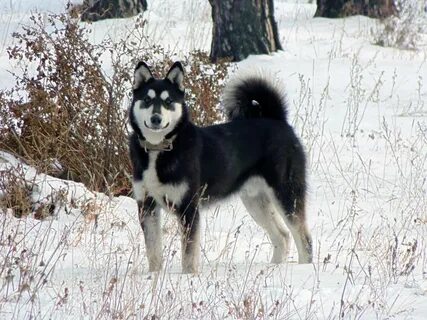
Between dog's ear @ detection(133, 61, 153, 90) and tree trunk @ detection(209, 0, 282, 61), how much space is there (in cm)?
641

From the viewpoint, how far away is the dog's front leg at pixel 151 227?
5.76 m

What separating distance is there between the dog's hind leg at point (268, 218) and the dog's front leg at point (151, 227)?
916 millimetres

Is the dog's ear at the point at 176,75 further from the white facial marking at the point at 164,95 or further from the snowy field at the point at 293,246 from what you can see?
the snowy field at the point at 293,246

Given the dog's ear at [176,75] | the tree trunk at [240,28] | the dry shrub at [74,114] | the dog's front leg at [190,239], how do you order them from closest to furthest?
the dog's front leg at [190,239], the dog's ear at [176,75], the dry shrub at [74,114], the tree trunk at [240,28]

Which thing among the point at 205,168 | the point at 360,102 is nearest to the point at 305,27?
the point at 360,102

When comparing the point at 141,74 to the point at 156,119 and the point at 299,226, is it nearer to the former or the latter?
the point at 156,119

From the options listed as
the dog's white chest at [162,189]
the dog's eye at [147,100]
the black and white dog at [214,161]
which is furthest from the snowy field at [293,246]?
the dog's eye at [147,100]

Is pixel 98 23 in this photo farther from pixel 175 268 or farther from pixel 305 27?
pixel 175 268

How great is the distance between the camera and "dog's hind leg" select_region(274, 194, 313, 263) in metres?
6.38

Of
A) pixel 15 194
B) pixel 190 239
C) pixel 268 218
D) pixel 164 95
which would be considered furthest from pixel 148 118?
pixel 15 194

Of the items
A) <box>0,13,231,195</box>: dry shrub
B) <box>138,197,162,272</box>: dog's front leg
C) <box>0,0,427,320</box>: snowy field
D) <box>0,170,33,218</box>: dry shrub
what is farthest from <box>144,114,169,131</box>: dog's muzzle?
<box>0,13,231,195</box>: dry shrub

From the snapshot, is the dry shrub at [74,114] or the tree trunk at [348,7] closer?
the dry shrub at [74,114]

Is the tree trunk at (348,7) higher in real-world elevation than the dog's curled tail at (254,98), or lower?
lower

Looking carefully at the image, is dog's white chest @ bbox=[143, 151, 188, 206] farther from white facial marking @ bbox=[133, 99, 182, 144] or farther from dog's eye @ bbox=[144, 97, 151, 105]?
dog's eye @ bbox=[144, 97, 151, 105]
